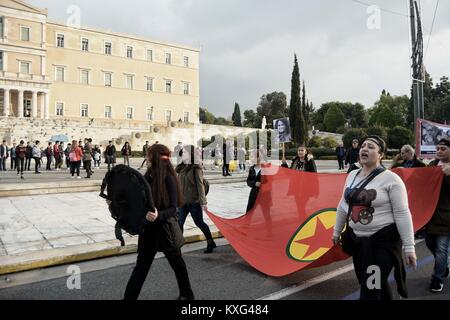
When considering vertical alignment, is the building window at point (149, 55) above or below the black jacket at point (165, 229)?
above

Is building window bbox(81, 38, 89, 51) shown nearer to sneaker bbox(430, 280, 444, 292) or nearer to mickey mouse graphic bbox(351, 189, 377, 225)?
sneaker bbox(430, 280, 444, 292)

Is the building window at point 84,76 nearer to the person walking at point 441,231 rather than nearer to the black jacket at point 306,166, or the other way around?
the black jacket at point 306,166

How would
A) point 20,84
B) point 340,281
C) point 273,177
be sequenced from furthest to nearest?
1. point 20,84
2. point 273,177
3. point 340,281

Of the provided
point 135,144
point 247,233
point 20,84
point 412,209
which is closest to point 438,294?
point 412,209

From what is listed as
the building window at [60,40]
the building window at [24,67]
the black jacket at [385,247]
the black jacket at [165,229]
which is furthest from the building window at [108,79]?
the black jacket at [385,247]

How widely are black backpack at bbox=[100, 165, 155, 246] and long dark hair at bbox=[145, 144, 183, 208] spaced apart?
259 millimetres

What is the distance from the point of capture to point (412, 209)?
5910 mm

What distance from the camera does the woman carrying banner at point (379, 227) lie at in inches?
122

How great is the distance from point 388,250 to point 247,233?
2.85 metres

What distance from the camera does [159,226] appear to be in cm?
381

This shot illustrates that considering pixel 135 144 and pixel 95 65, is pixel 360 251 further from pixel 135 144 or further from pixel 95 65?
pixel 95 65

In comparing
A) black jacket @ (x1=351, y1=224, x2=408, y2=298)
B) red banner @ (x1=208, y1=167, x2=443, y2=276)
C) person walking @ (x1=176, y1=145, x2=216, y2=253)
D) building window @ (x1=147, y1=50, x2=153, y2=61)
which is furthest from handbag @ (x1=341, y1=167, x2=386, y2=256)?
building window @ (x1=147, y1=50, x2=153, y2=61)

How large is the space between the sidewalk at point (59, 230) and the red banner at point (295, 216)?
176 cm

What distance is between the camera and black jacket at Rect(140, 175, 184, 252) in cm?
380
